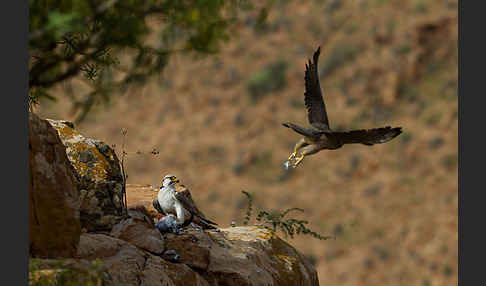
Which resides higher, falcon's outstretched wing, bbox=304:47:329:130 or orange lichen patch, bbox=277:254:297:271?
falcon's outstretched wing, bbox=304:47:329:130

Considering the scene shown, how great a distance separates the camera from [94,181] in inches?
213

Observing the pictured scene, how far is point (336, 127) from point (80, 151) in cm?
1911

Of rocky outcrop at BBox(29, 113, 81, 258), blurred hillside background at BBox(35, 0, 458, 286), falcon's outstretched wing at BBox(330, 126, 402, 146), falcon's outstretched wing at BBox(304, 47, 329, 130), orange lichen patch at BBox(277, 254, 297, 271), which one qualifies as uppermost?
blurred hillside background at BBox(35, 0, 458, 286)

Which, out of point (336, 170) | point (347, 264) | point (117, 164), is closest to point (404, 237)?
point (347, 264)

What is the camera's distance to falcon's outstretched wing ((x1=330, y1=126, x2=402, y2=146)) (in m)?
4.61

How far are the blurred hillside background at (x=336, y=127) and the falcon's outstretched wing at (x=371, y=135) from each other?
15919 mm

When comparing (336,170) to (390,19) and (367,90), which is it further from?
(390,19)

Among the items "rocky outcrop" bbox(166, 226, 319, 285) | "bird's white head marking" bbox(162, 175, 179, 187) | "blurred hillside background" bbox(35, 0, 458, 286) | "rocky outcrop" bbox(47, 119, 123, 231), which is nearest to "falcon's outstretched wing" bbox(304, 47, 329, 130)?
"bird's white head marking" bbox(162, 175, 179, 187)

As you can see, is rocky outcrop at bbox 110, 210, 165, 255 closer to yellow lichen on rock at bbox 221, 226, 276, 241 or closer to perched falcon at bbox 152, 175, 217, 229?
perched falcon at bbox 152, 175, 217, 229

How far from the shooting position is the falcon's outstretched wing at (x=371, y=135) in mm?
4613

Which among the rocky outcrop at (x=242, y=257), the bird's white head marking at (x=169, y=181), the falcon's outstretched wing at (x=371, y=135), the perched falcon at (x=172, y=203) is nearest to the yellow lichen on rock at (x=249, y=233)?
the rocky outcrop at (x=242, y=257)

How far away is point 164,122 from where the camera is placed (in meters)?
26.9

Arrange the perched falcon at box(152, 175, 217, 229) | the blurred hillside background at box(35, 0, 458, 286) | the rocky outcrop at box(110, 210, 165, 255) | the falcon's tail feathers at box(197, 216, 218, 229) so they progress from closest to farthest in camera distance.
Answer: the rocky outcrop at box(110, 210, 165, 255)
the perched falcon at box(152, 175, 217, 229)
the falcon's tail feathers at box(197, 216, 218, 229)
the blurred hillside background at box(35, 0, 458, 286)

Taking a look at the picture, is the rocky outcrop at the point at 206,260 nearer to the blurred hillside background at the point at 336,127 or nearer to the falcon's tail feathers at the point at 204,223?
the falcon's tail feathers at the point at 204,223
